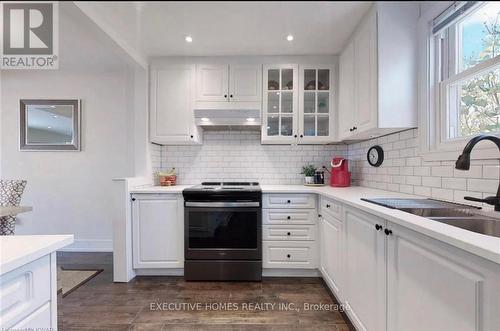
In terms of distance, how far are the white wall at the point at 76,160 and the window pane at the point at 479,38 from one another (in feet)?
10.4

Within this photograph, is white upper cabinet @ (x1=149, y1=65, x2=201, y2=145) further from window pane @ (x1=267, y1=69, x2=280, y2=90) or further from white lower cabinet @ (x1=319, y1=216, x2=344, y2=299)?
white lower cabinet @ (x1=319, y1=216, x2=344, y2=299)

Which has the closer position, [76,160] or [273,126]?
[273,126]

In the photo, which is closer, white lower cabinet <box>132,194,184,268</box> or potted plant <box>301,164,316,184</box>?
white lower cabinet <box>132,194,184,268</box>

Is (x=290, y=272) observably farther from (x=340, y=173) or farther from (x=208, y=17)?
(x=208, y=17)

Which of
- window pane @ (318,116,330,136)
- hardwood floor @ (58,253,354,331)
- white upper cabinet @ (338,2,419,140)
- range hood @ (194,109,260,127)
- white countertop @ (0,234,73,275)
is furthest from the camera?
window pane @ (318,116,330,136)

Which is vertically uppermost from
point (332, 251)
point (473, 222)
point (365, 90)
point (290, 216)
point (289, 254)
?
point (365, 90)

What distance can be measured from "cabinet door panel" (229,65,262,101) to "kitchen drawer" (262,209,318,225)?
1.15 m

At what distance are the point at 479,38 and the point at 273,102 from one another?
162cm

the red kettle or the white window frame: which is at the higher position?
the white window frame

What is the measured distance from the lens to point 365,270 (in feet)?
4.54

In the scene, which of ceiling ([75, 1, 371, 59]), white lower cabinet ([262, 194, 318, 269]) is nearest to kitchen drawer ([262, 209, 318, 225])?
white lower cabinet ([262, 194, 318, 269])

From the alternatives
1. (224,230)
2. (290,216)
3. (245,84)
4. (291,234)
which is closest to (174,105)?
(245,84)

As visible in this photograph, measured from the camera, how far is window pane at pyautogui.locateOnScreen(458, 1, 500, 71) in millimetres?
1221

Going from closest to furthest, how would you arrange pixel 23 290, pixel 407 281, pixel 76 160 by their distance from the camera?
pixel 23 290 < pixel 407 281 < pixel 76 160
